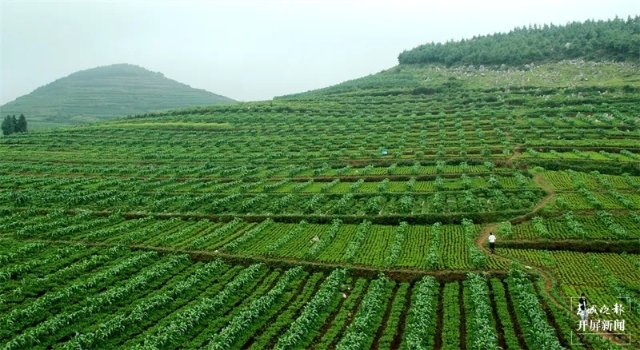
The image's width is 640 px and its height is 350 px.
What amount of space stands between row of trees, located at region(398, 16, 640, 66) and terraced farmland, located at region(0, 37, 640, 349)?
55597mm

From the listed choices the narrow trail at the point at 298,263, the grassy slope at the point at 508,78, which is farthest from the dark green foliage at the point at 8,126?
the narrow trail at the point at 298,263

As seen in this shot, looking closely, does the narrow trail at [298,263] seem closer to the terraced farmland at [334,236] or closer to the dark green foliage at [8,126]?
the terraced farmland at [334,236]

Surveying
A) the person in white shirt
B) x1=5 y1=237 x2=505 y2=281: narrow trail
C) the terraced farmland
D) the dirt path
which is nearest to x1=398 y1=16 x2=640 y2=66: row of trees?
the terraced farmland

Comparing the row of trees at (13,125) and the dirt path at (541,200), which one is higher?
the row of trees at (13,125)

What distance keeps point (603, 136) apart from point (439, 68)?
11128 cm

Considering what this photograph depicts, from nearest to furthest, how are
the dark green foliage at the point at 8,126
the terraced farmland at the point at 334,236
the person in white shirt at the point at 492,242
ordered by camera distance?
the terraced farmland at the point at 334,236 → the person in white shirt at the point at 492,242 → the dark green foliage at the point at 8,126

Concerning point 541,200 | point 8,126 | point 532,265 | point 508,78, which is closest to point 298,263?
point 532,265

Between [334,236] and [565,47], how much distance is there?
502ft

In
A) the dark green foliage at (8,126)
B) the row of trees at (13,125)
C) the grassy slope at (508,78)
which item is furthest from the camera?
the row of trees at (13,125)

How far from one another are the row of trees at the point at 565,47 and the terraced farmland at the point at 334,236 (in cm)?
5560

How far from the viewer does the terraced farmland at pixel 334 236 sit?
31750 mm

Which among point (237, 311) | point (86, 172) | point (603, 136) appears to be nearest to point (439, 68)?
point (603, 136)

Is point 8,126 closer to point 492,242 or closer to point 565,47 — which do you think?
point 492,242

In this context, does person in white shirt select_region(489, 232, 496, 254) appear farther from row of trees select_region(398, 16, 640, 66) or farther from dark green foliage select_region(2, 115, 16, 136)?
dark green foliage select_region(2, 115, 16, 136)
